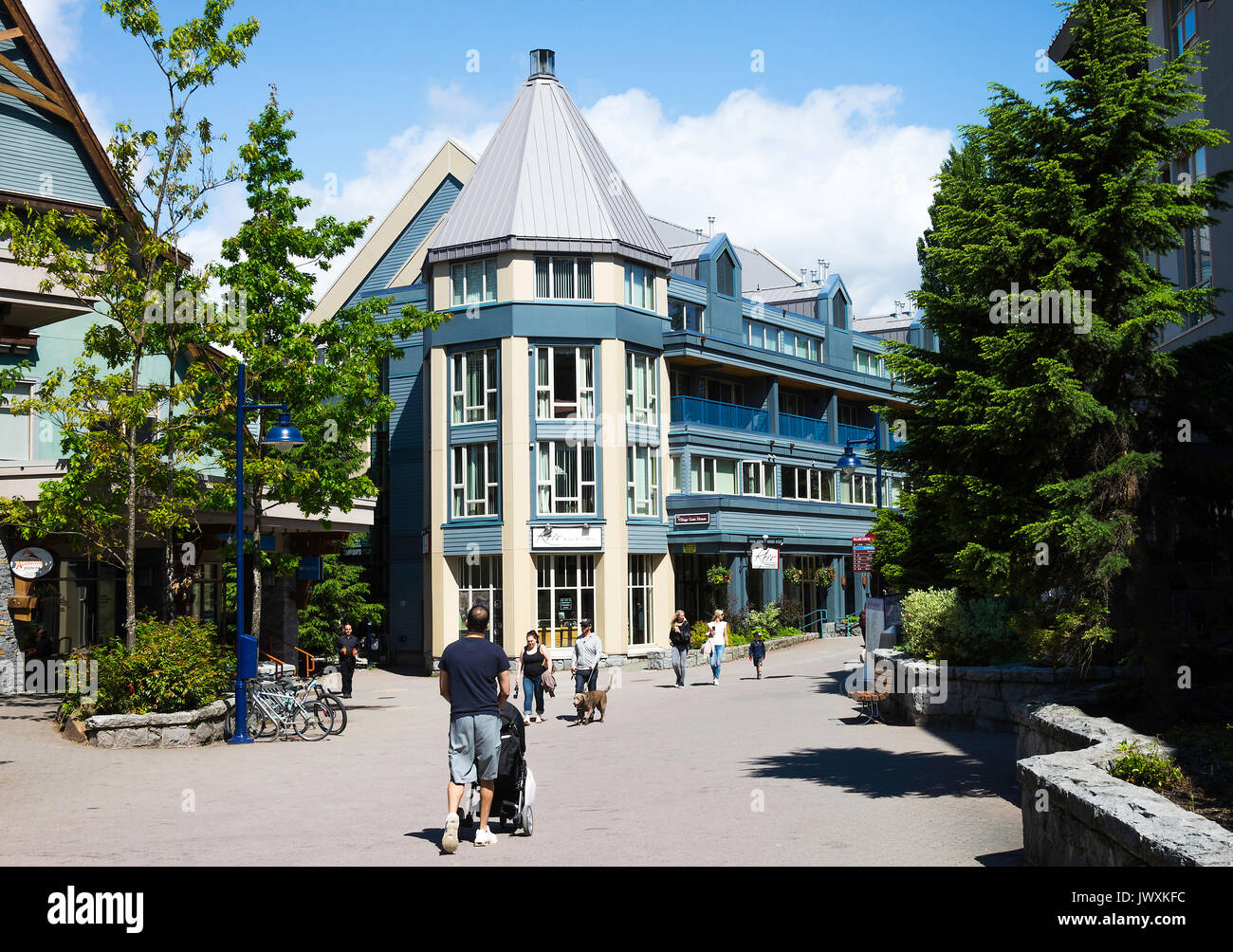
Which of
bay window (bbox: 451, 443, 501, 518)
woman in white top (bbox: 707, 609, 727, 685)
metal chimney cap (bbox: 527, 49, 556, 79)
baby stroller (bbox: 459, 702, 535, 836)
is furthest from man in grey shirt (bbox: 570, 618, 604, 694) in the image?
metal chimney cap (bbox: 527, 49, 556, 79)

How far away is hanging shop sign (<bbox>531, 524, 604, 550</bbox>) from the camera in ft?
121

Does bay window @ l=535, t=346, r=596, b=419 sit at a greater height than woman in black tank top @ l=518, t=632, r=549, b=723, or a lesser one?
greater

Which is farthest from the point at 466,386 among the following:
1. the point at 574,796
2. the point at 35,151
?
the point at 574,796

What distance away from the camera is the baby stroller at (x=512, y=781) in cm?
1019

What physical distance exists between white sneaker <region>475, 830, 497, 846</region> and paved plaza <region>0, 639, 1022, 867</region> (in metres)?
0.06

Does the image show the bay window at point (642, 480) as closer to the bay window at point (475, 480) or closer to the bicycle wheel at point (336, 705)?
the bay window at point (475, 480)

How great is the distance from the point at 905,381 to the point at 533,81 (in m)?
26.0

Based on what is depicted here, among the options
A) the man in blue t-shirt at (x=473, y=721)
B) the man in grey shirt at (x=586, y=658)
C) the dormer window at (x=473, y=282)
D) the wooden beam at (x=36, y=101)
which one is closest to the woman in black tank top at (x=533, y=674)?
the man in grey shirt at (x=586, y=658)

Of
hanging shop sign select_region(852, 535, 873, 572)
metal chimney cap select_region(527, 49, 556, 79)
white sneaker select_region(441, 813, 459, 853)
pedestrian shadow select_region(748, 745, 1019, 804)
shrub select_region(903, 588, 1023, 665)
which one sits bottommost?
pedestrian shadow select_region(748, 745, 1019, 804)

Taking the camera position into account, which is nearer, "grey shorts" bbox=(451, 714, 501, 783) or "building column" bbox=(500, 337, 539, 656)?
"grey shorts" bbox=(451, 714, 501, 783)

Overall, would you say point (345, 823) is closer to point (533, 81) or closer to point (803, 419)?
point (533, 81)

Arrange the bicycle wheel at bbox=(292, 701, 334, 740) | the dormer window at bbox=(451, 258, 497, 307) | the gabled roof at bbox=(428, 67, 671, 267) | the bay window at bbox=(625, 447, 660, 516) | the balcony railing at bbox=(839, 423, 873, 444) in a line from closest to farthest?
the bicycle wheel at bbox=(292, 701, 334, 740), the gabled roof at bbox=(428, 67, 671, 267), the dormer window at bbox=(451, 258, 497, 307), the bay window at bbox=(625, 447, 660, 516), the balcony railing at bbox=(839, 423, 873, 444)

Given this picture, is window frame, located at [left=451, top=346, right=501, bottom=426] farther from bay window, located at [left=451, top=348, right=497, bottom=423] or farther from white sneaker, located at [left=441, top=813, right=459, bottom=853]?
white sneaker, located at [left=441, top=813, right=459, bottom=853]
